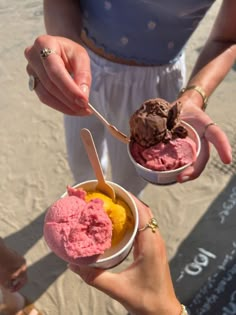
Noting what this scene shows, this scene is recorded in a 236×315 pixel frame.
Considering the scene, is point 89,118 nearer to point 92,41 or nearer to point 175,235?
point 92,41

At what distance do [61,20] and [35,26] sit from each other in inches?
82.9

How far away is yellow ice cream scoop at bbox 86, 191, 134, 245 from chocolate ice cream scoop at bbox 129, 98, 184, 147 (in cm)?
21

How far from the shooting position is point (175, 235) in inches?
86.7

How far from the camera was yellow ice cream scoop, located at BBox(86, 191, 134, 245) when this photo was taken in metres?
1.22

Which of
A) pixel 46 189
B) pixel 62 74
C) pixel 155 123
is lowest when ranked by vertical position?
pixel 46 189

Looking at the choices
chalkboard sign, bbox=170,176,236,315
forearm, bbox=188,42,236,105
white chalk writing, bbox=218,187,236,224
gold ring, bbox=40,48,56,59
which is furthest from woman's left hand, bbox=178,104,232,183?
white chalk writing, bbox=218,187,236,224

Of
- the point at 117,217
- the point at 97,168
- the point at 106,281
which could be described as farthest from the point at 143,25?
the point at 106,281

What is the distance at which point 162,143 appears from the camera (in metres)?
1.34

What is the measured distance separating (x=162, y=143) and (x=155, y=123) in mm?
79

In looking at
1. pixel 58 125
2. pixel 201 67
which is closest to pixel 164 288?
pixel 201 67

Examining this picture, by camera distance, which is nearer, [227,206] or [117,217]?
[117,217]

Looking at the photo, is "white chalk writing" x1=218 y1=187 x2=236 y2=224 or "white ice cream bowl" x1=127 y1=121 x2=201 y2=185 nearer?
"white ice cream bowl" x1=127 y1=121 x2=201 y2=185

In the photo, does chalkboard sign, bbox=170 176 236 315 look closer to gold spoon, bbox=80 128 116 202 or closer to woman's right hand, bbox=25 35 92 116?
gold spoon, bbox=80 128 116 202

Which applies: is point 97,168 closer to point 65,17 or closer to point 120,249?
Result: point 120,249
